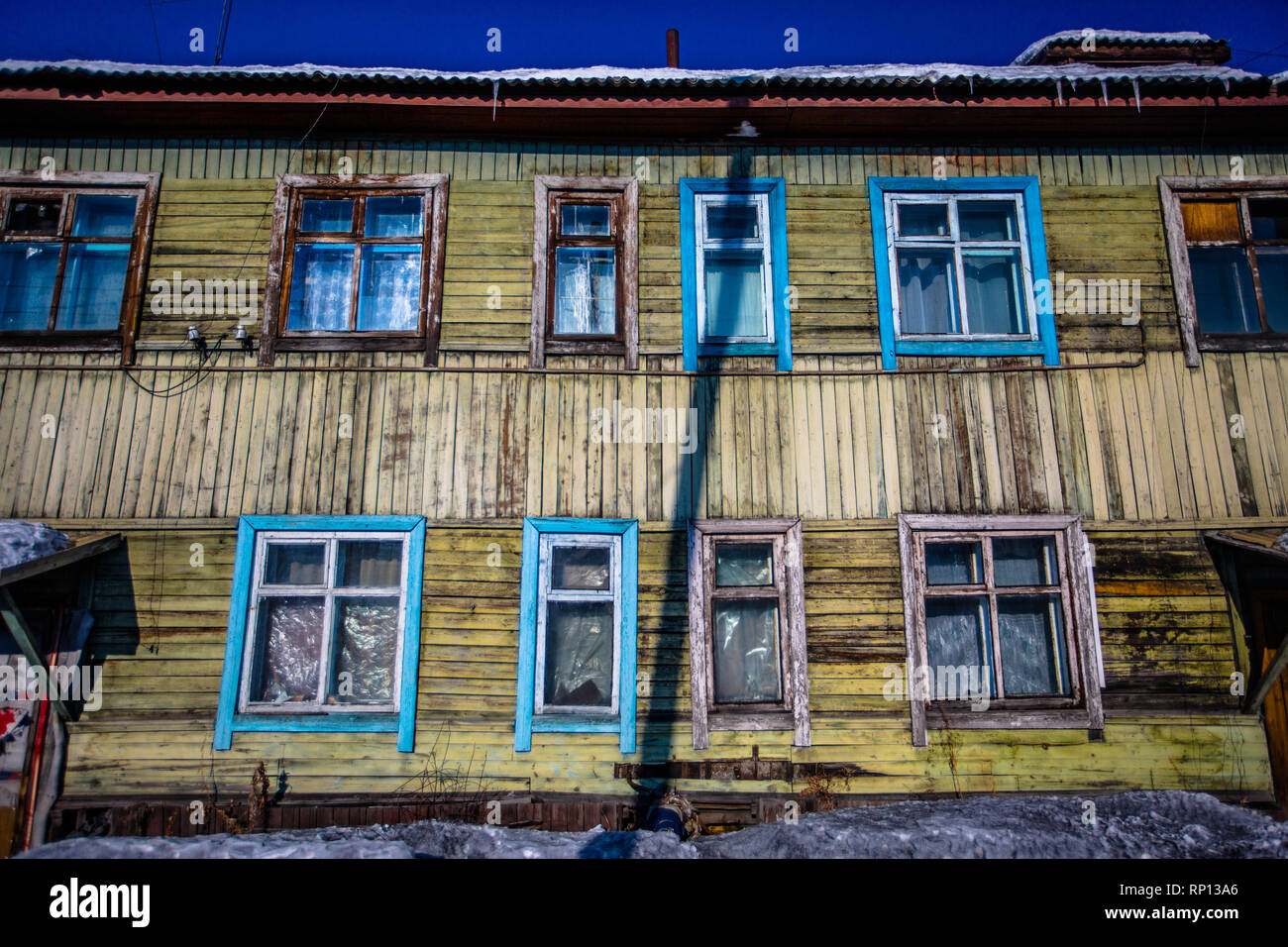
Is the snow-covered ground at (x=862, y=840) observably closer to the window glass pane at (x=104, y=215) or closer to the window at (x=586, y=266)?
the window at (x=586, y=266)

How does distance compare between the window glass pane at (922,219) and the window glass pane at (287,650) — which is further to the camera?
the window glass pane at (922,219)

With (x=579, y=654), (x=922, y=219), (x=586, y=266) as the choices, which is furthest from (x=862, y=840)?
(x=922, y=219)

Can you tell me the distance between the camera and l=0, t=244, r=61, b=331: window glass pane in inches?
270

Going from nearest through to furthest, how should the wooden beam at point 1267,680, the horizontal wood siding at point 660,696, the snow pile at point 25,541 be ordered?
the snow pile at point 25,541 → the wooden beam at point 1267,680 → the horizontal wood siding at point 660,696

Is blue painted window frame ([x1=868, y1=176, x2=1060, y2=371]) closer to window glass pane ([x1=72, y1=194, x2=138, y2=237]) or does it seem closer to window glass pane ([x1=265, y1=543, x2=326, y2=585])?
window glass pane ([x1=265, y1=543, x2=326, y2=585])

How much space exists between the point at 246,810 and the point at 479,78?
6932 mm

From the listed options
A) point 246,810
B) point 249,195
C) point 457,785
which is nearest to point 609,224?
point 249,195

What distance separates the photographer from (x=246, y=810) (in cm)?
591

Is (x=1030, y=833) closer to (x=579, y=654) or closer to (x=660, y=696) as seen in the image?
(x=660, y=696)

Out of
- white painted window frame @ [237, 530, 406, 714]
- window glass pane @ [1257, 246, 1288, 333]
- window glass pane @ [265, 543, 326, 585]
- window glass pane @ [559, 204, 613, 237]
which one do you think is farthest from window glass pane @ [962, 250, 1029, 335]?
window glass pane @ [265, 543, 326, 585]

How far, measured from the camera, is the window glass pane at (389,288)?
22.9ft

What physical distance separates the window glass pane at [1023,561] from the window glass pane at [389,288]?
607 centimetres

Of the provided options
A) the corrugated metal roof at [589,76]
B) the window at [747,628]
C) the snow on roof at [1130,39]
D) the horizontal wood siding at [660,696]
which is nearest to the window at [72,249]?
the corrugated metal roof at [589,76]

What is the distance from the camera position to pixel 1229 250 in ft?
23.5
